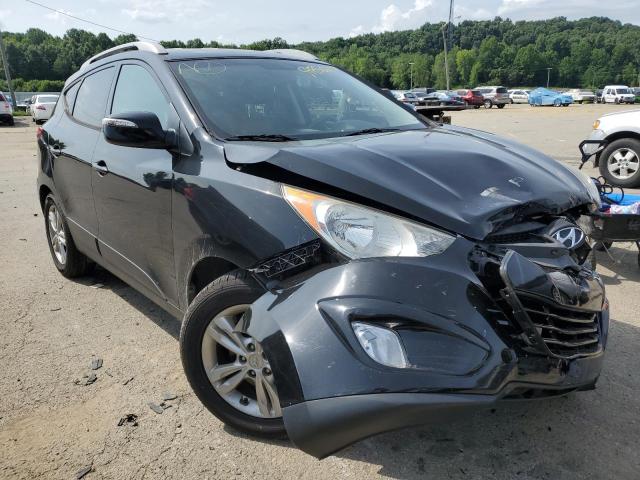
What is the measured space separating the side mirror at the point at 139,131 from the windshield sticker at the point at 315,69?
124 cm

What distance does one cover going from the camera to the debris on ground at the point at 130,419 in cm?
258

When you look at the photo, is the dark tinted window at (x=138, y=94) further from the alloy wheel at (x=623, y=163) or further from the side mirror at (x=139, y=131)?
the alloy wheel at (x=623, y=163)

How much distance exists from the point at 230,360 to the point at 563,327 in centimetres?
136

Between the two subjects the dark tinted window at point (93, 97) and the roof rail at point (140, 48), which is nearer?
the roof rail at point (140, 48)

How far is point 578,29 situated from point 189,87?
14894 centimetres

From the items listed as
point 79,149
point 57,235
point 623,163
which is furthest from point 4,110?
point 623,163

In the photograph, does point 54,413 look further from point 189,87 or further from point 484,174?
point 484,174

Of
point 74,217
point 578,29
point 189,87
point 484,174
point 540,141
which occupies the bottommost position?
Answer: point 540,141

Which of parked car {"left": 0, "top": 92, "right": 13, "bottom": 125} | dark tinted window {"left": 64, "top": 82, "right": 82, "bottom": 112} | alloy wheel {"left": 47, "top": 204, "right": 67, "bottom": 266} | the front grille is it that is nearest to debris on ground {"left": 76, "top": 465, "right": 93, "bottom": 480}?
the front grille

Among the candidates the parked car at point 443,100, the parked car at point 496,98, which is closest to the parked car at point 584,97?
the parked car at point 496,98

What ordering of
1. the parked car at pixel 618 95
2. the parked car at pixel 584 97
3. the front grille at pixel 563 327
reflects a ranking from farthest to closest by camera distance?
the parked car at pixel 584 97 < the parked car at pixel 618 95 < the front grille at pixel 563 327

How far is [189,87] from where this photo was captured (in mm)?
2881

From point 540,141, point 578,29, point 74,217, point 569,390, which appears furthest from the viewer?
point 578,29

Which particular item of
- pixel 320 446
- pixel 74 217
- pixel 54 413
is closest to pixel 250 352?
pixel 320 446
